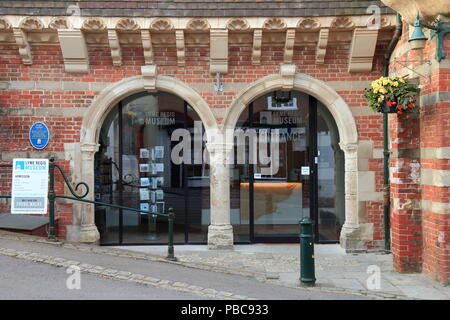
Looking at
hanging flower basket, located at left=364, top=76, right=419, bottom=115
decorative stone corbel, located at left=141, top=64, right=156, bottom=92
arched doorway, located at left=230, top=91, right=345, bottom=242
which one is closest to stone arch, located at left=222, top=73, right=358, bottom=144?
arched doorway, located at left=230, top=91, right=345, bottom=242

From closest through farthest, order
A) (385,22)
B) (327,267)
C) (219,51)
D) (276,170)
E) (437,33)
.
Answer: (437,33) < (327,267) < (385,22) < (219,51) < (276,170)

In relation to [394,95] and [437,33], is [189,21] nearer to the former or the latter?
[394,95]

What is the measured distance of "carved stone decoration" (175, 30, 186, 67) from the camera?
8.84 meters

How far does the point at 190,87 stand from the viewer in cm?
933

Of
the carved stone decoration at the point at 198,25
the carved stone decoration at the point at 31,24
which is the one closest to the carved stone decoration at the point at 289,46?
the carved stone decoration at the point at 198,25

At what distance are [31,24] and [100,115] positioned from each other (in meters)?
2.00

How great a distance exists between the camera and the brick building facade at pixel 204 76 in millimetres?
8773

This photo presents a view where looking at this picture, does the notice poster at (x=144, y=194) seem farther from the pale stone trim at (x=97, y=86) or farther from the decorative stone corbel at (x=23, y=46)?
the decorative stone corbel at (x=23, y=46)

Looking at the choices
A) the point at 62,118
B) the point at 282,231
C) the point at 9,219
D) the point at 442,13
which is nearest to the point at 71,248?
the point at 9,219

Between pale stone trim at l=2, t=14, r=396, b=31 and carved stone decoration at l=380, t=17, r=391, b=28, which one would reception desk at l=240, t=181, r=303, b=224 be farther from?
carved stone decoration at l=380, t=17, r=391, b=28

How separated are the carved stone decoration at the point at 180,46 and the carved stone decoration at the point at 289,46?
192cm

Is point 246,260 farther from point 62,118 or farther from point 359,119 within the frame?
point 62,118

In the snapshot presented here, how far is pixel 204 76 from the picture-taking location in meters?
9.35

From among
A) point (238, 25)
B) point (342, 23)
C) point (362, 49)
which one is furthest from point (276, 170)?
point (342, 23)
